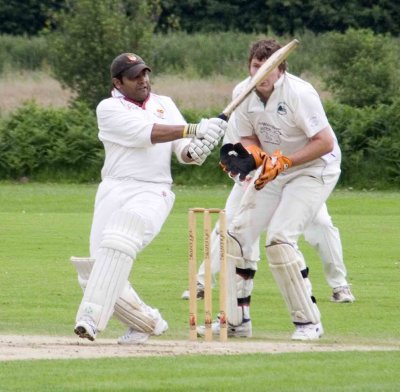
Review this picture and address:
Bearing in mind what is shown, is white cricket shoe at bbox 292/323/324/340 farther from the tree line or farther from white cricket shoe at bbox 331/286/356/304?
the tree line

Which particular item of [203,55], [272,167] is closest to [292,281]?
[272,167]

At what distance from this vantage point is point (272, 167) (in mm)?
9109

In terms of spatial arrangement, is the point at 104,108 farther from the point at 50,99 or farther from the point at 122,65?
the point at 50,99

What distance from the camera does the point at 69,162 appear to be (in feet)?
90.2

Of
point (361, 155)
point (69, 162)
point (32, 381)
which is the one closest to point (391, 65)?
point (361, 155)

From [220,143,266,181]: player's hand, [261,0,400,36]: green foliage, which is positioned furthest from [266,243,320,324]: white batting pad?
[261,0,400,36]: green foliage

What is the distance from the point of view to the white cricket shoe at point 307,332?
9.21 metres

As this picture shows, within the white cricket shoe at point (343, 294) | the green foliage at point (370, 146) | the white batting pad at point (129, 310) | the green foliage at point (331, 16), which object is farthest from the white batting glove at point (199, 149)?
the green foliage at point (331, 16)

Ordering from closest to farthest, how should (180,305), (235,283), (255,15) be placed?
(235,283)
(180,305)
(255,15)

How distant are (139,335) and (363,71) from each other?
23.1 m

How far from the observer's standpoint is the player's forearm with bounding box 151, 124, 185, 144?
8.91 metres

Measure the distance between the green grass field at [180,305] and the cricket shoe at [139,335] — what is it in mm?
363

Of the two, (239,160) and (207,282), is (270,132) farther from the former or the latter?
(207,282)

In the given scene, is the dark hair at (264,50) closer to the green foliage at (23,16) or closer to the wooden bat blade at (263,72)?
the wooden bat blade at (263,72)
